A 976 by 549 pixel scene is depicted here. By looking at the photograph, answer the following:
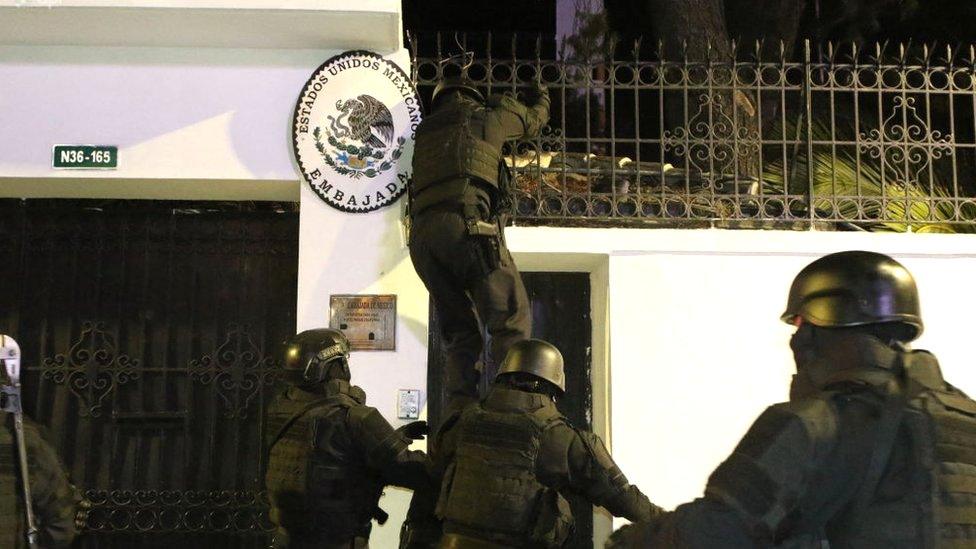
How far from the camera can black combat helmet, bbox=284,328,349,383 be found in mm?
5297

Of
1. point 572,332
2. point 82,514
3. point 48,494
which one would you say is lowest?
point 82,514

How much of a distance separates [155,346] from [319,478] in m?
2.84

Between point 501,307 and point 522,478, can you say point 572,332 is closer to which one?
point 501,307

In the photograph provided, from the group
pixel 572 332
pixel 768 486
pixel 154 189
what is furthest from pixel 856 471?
pixel 154 189

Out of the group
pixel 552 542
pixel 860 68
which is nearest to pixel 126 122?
pixel 552 542

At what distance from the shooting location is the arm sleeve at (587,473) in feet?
15.1

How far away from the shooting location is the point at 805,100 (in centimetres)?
704

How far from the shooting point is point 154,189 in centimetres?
712

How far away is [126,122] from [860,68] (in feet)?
17.5

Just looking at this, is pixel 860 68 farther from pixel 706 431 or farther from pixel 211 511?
pixel 211 511

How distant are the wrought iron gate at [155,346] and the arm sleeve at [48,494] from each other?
1.60 m

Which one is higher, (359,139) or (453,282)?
(359,139)

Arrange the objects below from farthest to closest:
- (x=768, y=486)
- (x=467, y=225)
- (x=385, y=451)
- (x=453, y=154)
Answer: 1. (x=453, y=154)
2. (x=467, y=225)
3. (x=385, y=451)
4. (x=768, y=486)

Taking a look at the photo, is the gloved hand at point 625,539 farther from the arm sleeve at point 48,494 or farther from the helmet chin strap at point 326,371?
the arm sleeve at point 48,494
